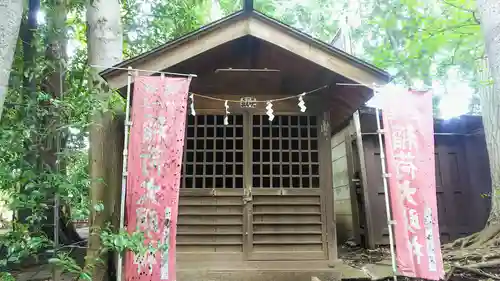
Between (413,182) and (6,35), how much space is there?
19.7 feet

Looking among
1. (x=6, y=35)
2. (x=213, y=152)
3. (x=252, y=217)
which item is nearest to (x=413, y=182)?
(x=252, y=217)

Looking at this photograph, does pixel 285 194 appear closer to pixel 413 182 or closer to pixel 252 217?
pixel 252 217

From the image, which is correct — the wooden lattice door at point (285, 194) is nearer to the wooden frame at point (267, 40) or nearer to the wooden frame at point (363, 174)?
the wooden frame at point (267, 40)

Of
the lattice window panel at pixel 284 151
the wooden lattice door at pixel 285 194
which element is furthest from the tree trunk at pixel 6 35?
the lattice window panel at pixel 284 151

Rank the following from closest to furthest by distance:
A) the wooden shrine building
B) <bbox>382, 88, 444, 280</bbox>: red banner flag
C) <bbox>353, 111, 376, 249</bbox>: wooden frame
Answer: <bbox>382, 88, 444, 280</bbox>: red banner flag → the wooden shrine building → <bbox>353, 111, 376, 249</bbox>: wooden frame

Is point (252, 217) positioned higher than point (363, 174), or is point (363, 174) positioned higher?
point (363, 174)

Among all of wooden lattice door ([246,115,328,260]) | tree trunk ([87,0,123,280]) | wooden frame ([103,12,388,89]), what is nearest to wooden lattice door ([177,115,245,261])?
wooden lattice door ([246,115,328,260])

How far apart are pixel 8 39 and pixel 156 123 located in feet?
8.21

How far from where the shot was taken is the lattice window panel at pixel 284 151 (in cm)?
763

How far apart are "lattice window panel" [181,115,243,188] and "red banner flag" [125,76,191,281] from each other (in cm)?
159

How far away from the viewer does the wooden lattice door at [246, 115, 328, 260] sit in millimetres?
7309

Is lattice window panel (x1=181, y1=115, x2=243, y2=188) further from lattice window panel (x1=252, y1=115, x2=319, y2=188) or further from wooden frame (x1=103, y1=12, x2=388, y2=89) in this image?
wooden frame (x1=103, y1=12, x2=388, y2=89)

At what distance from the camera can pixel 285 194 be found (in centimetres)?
746

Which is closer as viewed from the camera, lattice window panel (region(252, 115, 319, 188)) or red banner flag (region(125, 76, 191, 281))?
red banner flag (region(125, 76, 191, 281))
